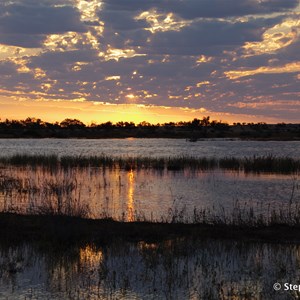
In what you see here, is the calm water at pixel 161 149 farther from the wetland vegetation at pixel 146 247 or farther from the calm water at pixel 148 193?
the wetland vegetation at pixel 146 247

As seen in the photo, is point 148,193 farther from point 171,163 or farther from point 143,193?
point 171,163

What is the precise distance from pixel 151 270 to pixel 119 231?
3.28m

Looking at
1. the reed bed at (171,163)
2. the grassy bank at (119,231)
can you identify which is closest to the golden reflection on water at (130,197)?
the grassy bank at (119,231)

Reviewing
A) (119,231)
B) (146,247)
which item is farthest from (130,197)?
(146,247)

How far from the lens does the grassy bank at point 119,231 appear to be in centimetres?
1234

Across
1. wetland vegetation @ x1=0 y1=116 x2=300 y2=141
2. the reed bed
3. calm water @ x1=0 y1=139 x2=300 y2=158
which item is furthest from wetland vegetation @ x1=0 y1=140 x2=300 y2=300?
wetland vegetation @ x1=0 y1=116 x2=300 y2=141

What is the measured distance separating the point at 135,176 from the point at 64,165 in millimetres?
6812

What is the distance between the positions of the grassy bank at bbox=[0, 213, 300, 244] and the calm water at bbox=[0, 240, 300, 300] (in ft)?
2.05

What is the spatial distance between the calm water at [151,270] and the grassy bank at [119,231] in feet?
2.05

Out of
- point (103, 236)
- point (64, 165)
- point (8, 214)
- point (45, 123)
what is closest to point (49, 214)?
point (8, 214)

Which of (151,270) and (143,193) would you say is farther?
(143,193)

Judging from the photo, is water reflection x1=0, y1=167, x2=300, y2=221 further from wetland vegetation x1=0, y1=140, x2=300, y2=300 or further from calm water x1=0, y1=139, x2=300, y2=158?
calm water x1=0, y1=139, x2=300, y2=158

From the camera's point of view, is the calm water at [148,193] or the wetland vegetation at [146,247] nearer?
the wetland vegetation at [146,247]

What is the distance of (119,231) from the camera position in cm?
1299
